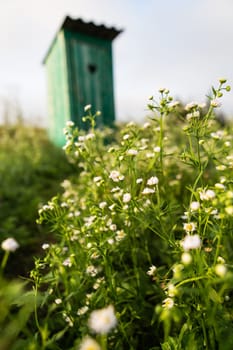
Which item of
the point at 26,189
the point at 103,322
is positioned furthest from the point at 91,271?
the point at 26,189

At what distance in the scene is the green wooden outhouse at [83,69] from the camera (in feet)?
16.9

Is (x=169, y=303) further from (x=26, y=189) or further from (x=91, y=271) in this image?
(x=26, y=189)

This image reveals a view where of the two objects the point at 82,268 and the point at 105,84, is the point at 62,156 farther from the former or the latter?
the point at 82,268

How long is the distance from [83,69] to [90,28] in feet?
2.31

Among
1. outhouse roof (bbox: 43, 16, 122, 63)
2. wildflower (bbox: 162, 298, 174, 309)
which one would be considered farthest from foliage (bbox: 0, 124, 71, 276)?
outhouse roof (bbox: 43, 16, 122, 63)

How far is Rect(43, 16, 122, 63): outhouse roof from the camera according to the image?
16.3ft

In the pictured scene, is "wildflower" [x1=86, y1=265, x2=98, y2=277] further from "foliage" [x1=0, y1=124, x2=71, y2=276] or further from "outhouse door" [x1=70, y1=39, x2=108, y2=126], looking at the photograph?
"outhouse door" [x1=70, y1=39, x2=108, y2=126]

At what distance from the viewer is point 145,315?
57.1 inches

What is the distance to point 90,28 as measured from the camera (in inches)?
203

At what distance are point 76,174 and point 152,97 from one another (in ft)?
11.1

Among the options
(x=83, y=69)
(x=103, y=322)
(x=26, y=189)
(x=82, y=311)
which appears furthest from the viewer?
(x=83, y=69)

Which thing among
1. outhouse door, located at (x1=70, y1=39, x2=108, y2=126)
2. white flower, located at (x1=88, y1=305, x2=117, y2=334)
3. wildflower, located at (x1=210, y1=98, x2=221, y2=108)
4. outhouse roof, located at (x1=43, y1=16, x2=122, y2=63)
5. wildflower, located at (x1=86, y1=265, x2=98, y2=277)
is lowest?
Answer: wildflower, located at (x1=86, y1=265, x2=98, y2=277)

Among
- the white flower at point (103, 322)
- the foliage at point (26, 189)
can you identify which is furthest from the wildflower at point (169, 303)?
the foliage at point (26, 189)

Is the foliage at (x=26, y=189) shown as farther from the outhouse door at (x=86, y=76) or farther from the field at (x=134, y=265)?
the outhouse door at (x=86, y=76)
